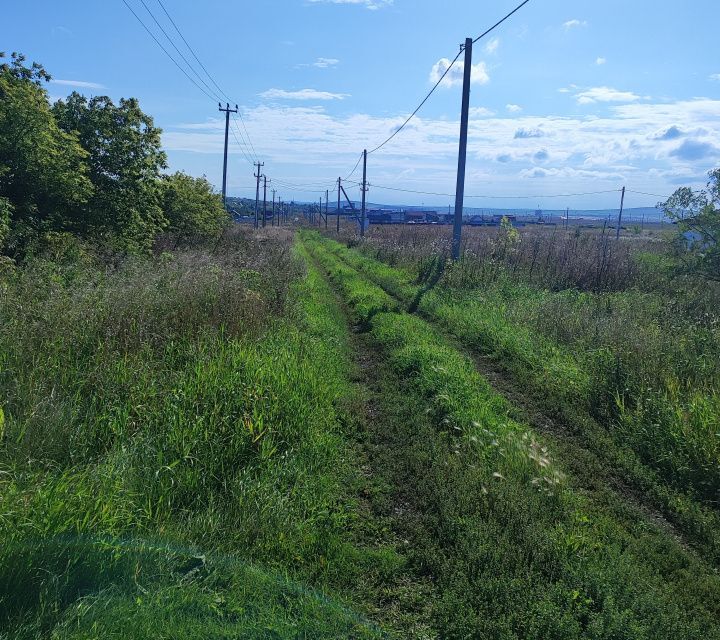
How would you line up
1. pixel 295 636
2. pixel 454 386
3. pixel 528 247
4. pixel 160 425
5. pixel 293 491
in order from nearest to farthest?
pixel 295 636 → pixel 293 491 → pixel 160 425 → pixel 454 386 → pixel 528 247

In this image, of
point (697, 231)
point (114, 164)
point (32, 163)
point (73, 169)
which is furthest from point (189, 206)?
point (697, 231)

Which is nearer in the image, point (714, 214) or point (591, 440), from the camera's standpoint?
point (591, 440)

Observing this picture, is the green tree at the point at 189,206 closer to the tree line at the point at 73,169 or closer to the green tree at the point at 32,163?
the tree line at the point at 73,169

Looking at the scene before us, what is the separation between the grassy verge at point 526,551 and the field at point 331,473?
2cm

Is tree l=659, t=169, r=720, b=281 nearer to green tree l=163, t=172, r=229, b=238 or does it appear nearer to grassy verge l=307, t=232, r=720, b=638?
grassy verge l=307, t=232, r=720, b=638

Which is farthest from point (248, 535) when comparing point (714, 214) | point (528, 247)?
point (528, 247)

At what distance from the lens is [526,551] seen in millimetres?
3922

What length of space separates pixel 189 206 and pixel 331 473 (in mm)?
17013

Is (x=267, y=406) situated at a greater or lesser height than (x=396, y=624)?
greater

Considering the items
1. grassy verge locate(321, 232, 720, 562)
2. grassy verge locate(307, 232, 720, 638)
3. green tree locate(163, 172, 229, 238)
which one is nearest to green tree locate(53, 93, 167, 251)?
green tree locate(163, 172, 229, 238)

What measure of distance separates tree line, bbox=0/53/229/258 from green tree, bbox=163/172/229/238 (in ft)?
5.98

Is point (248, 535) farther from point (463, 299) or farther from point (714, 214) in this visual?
point (463, 299)

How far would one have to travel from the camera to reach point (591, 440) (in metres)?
6.09

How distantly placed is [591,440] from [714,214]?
20.9 ft
